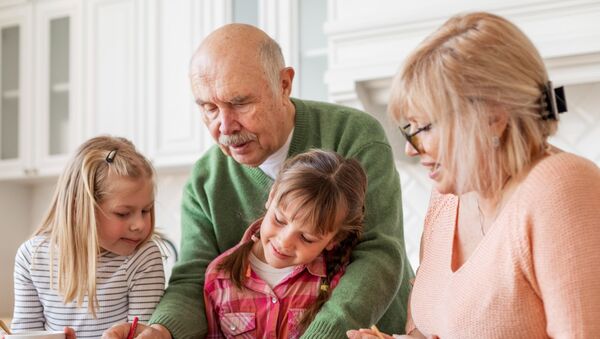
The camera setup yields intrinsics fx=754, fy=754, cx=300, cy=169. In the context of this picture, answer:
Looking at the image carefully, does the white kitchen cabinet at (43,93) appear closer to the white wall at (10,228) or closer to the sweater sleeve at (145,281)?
the white wall at (10,228)

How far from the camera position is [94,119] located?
344 centimetres

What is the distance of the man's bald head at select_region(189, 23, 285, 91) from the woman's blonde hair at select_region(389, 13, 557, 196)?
1.61ft

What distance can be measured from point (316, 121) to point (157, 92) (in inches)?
71.6

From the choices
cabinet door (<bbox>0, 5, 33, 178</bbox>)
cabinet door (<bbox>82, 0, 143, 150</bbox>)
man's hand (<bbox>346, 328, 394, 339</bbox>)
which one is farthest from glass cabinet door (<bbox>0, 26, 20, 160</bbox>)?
man's hand (<bbox>346, 328, 394, 339</bbox>)

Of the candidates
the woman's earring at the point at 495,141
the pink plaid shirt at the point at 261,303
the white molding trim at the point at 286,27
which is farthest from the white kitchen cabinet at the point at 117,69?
the woman's earring at the point at 495,141

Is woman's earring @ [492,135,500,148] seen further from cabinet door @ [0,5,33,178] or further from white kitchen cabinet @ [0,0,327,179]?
cabinet door @ [0,5,33,178]

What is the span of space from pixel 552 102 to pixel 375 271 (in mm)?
491

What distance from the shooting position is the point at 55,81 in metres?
3.58

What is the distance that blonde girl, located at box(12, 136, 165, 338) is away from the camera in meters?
1.58

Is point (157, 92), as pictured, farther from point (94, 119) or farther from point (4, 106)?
point (4, 106)

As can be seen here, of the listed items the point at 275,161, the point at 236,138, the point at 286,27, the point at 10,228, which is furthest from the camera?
the point at 10,228

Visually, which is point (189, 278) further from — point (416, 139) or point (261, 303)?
point (416, 139)

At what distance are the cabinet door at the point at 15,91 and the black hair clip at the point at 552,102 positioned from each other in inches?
119

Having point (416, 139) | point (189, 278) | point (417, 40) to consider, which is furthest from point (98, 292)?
point (417, 40)
